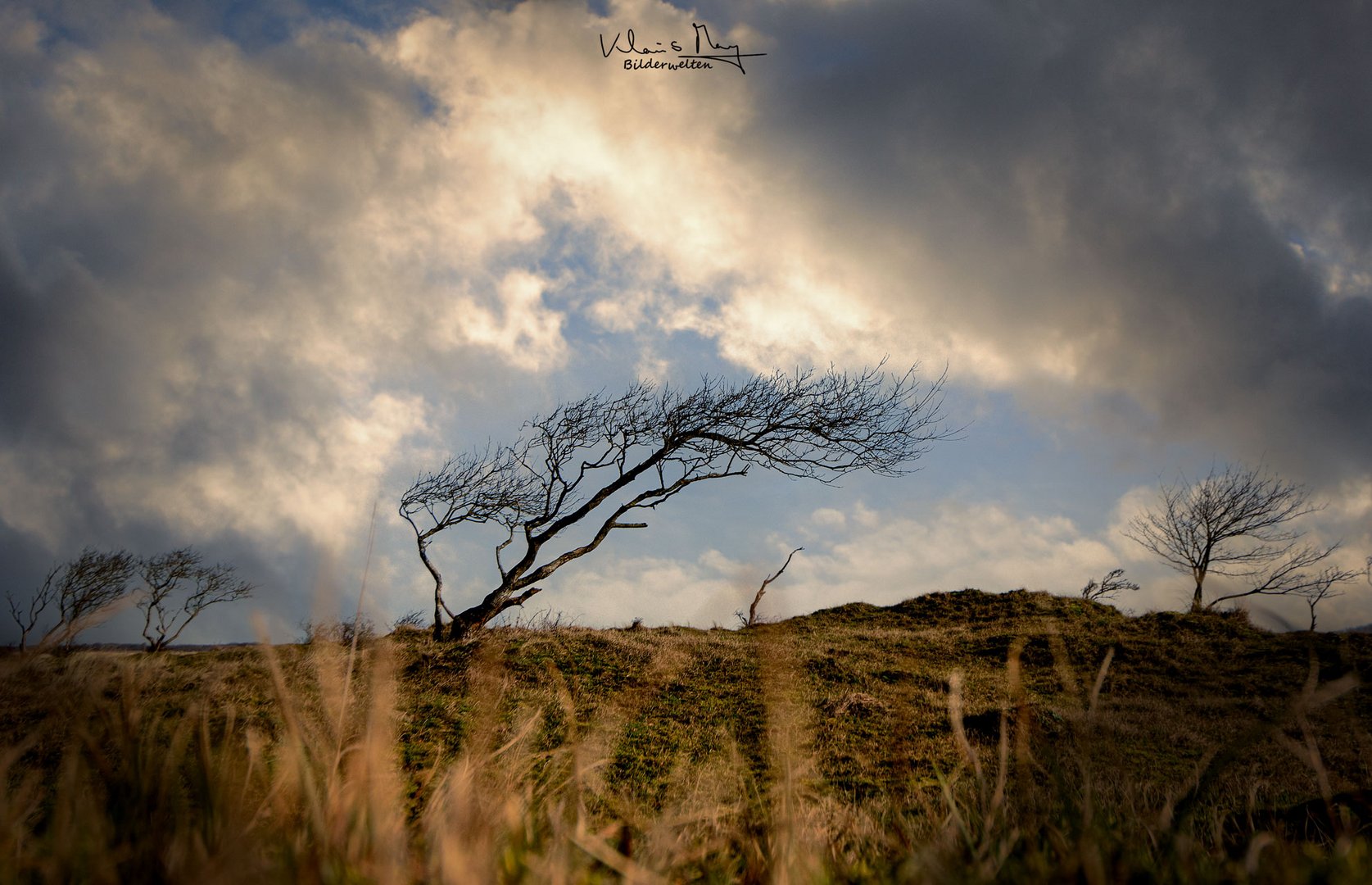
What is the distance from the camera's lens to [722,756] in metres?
7.48

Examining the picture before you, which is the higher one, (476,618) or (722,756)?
(476,618)

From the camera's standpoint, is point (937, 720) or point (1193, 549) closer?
point (937, 720)

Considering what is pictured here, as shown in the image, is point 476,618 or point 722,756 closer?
point 722,756

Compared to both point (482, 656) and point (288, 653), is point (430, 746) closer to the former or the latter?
point (482, 656)

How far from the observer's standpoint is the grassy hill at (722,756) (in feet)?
3.48

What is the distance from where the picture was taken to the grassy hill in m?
1.06

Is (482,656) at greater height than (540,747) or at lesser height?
greater

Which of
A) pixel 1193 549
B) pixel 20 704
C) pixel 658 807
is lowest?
pixel 658 807

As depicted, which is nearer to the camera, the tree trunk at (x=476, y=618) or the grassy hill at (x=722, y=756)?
the grassy hill at (x=722, y=756)

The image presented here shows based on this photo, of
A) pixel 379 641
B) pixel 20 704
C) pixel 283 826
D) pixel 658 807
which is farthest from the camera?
pixel 20 704

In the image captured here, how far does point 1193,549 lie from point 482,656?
30.6 m

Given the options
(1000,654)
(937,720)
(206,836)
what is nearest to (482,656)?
(937,720)

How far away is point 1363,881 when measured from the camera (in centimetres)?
102

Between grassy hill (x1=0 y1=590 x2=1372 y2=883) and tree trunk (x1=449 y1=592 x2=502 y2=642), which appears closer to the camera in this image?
grassy hill (x1=0 y1=590 x2=1372 y2=883)
